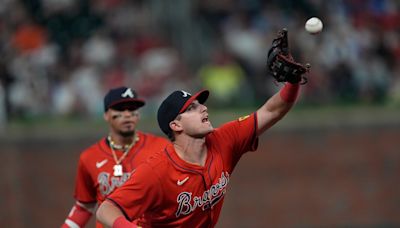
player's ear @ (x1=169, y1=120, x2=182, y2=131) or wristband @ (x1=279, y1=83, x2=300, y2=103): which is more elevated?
wristband @ (x1=279, y1=83, x2=300, y2=103)

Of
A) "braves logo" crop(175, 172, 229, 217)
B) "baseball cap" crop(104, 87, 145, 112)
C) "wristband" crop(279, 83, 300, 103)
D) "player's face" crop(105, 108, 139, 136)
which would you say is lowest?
"braves logo" crop(175, 172, 229, 217)

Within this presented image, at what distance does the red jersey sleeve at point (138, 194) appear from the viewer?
6.65m

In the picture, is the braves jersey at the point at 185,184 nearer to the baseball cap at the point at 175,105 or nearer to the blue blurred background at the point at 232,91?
the baseball cap at the point at 175,105

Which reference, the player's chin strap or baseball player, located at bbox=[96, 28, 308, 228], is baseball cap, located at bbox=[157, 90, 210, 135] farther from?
the player's chin strap

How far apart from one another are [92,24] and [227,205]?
368cm

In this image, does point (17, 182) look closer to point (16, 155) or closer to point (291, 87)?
point (16, 155)

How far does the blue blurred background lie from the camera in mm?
14297

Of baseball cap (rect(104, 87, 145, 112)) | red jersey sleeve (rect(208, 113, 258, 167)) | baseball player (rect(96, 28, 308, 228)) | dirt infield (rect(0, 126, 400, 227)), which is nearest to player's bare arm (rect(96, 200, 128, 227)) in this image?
baseball player (rect(96, 28, 308, 228))

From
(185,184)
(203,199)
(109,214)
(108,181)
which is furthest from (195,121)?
(108,181)

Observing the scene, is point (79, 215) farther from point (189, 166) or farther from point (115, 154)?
point (189, 166)

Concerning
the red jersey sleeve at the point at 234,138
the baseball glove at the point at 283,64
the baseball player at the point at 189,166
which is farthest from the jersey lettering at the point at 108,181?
the baseball glove at the point at 283,64

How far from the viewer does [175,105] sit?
22.9ft

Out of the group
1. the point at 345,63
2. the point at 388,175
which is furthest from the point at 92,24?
the point at 388,175

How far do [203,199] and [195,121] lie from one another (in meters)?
0.59
